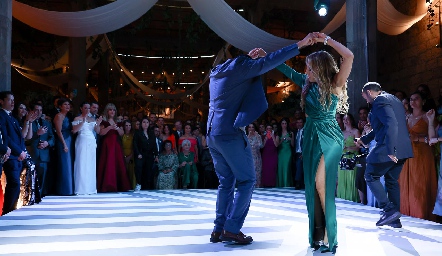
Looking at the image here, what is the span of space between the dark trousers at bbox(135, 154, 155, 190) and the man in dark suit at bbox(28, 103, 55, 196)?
167 cm

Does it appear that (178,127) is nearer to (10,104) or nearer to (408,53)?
(10,104)

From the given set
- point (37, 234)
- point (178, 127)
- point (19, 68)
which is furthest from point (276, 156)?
point (19, 68)

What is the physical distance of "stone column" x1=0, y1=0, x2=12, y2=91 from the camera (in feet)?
19.4

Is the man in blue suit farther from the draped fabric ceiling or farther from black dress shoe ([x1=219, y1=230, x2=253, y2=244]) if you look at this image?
the draped fabric ceiling

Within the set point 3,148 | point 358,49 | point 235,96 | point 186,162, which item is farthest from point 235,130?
point 186,162

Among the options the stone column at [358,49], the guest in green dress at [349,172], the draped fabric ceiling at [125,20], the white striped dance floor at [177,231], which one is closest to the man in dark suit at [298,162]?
the stone column at [358,49]

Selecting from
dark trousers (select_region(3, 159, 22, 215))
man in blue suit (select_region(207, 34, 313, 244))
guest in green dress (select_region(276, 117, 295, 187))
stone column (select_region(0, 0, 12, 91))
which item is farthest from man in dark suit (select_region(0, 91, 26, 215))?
guest in green dress (select_region(276, 117, 295, 187))

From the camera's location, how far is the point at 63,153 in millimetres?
6902

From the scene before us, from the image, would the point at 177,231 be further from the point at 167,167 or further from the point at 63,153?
the point at 167,167

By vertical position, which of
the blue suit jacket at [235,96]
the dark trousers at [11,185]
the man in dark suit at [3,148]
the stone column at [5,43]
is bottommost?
the dark trousers at [11,185]

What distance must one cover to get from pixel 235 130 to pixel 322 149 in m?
0.67

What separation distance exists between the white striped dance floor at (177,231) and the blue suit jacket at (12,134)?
2.29 ft

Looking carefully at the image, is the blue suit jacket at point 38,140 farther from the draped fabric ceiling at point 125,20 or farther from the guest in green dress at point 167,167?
the guest in green dress at point 167,167

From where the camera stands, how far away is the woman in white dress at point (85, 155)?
7.07 meters
